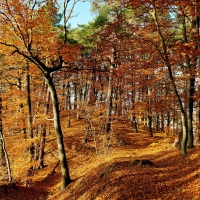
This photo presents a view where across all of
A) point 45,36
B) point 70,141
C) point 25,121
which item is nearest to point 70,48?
point 45,36

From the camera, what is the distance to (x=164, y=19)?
1791 cm

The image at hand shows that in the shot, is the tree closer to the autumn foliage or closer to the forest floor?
the autumn foliage

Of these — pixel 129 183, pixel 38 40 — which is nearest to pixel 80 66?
pixel 38 40

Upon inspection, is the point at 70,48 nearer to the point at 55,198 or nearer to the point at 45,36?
the point at 45,36

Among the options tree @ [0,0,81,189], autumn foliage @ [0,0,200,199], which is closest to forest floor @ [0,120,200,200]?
autumn foliage @ [0,0,200,199]

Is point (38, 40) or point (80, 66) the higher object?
point (38, 40)

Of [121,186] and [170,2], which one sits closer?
[121,186]

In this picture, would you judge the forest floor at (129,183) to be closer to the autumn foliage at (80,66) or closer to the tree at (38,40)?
the autumn foliage at (80,66)

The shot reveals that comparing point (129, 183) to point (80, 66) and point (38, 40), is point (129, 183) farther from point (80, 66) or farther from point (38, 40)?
point (38, 40)

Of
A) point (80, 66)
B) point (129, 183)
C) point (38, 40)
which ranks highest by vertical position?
point (38, 40)

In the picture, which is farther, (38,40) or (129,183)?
(38,40)

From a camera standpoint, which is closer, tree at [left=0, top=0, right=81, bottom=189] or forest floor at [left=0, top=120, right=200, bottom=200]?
forest floor at [left=0, top=120, right=200, bottom=200]

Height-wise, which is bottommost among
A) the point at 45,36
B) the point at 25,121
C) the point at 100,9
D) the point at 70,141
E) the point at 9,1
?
the point at 70,141

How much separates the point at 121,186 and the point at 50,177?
12.1 metres
